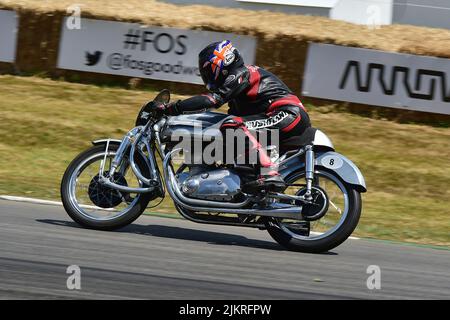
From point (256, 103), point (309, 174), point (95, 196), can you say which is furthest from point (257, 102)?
point (95, 196)

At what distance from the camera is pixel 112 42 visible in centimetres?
1454

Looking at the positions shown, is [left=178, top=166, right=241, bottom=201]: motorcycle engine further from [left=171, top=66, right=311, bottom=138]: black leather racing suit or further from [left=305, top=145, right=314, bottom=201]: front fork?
[left=305, top=145, right=314, bottom=201]: front fork

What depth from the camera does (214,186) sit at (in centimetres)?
718

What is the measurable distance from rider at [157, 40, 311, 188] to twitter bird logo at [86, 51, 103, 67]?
7.74 meters

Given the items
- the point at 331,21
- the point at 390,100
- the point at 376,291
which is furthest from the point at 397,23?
the point at 376,291

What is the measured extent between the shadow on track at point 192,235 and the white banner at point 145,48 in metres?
6.79

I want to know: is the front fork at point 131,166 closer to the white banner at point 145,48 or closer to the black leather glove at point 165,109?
the black leather glove at point 165,109

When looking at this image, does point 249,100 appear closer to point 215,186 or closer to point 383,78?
point 215,186

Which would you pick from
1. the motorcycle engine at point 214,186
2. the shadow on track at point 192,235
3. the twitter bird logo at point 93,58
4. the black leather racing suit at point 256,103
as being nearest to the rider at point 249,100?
the black leather racing suit at point 256,103

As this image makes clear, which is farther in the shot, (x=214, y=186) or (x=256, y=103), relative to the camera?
(x=256, y=103)

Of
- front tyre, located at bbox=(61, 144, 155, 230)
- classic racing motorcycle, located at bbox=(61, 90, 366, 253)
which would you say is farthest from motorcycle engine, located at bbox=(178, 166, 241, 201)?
front tyre, located at bbox=(61, 144, 155, 230)

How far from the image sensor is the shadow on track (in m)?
7.37

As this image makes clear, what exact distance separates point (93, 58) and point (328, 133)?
438cm

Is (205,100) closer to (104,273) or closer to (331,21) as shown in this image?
(104,273)
